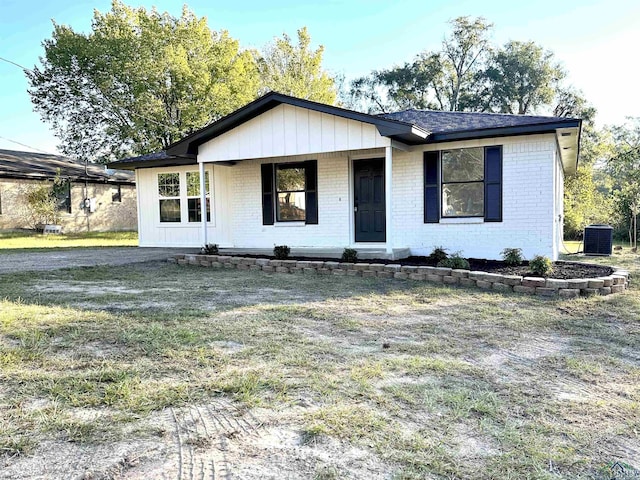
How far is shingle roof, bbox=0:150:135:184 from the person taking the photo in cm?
1944

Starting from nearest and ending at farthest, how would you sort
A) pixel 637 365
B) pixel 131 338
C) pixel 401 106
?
1. pixel 637 365
2. pixel 131 338
3. pixel 401 106

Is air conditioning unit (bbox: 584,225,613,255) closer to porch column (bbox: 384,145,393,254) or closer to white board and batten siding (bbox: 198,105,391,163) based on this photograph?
porch column (bbox: 384,145,393,254)

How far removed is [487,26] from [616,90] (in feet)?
27.5

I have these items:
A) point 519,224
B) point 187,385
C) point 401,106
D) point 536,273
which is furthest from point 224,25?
point 187,385

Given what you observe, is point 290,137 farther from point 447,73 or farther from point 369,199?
point 447,73

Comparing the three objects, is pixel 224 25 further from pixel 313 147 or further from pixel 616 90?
pixel 616 90

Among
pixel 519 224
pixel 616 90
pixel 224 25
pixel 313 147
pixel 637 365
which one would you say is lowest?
pixel 637 365

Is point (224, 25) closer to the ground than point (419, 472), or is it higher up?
higher up

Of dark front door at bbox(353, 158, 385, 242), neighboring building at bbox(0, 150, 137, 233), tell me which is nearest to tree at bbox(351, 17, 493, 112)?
neighboring building at bbox(0, 150, 137, 233)

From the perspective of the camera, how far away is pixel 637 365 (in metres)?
3.31

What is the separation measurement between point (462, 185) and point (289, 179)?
3931 millimetres

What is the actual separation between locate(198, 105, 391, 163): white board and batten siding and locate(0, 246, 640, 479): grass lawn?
4151mm

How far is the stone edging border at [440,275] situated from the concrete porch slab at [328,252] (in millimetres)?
877

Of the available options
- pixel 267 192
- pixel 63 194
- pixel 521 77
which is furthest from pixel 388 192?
pixel 521 77
